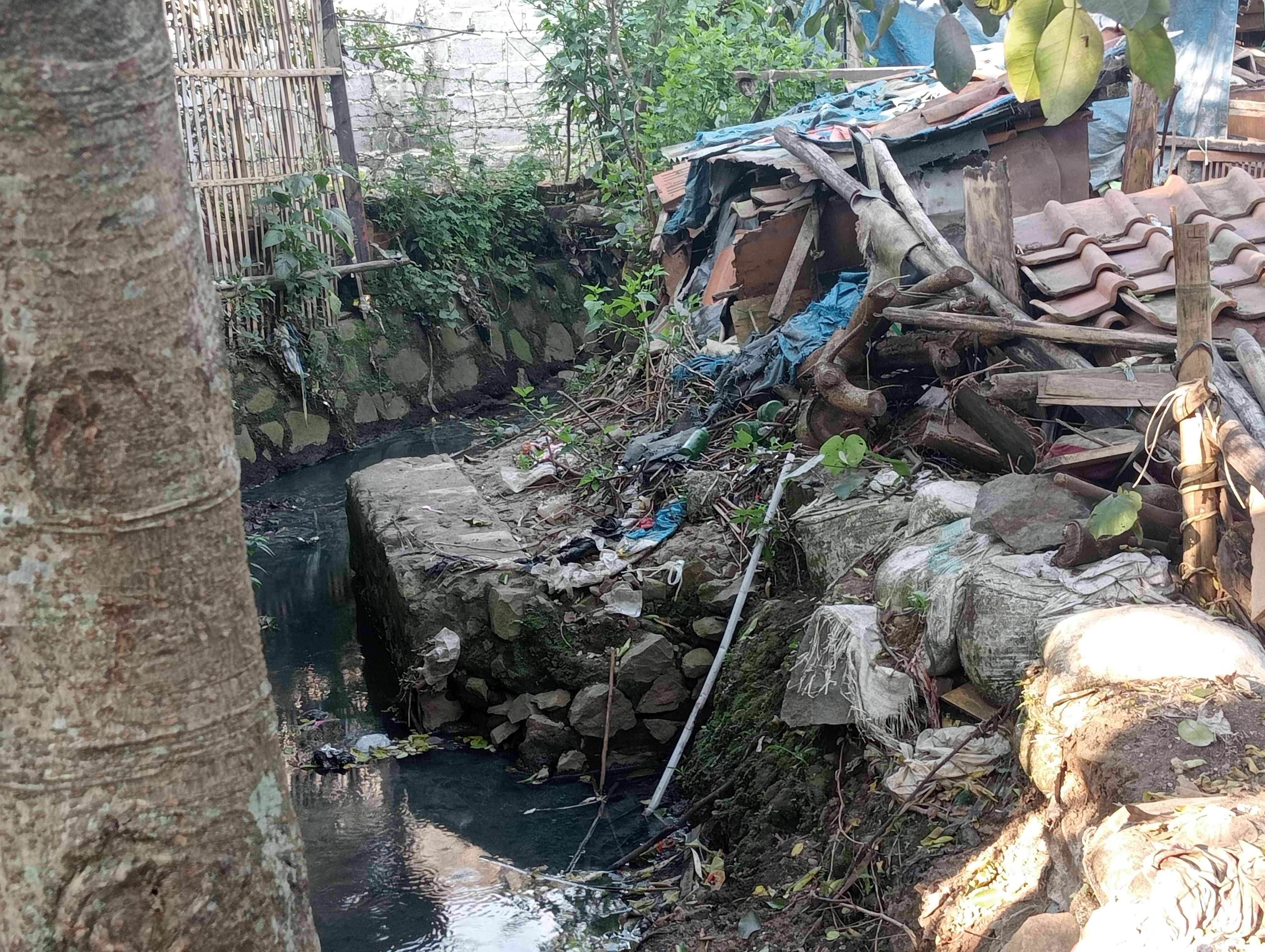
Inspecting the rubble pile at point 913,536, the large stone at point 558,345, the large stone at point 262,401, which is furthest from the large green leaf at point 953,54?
the large stone at point 558,345

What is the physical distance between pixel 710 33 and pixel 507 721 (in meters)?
5.97

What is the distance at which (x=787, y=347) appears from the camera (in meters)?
5.54

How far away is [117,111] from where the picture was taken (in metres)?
1.00

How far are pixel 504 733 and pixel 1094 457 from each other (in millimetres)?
2902

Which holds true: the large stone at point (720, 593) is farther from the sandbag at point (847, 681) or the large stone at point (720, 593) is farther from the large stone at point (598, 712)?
the sandbag at point (847, 681)

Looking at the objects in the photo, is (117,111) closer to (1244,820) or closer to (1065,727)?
(1244,820)

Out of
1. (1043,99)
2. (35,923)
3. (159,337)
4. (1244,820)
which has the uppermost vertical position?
(1043,99)

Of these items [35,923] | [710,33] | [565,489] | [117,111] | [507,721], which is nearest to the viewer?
[117,111]

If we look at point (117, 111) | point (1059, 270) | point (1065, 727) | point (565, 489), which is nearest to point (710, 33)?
point (565, 489)

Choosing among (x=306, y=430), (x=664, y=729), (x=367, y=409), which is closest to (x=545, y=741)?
(x=664, y=729)

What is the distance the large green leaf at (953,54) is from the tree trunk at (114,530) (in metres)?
1.09

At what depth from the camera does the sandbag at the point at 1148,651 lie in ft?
8.80

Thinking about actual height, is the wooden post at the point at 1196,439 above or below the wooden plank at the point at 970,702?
above

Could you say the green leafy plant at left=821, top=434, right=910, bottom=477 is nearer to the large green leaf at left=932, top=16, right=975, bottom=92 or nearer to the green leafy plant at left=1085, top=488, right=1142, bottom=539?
the green leafy plant at left=1085, top=488, right=1142, bottom=539
